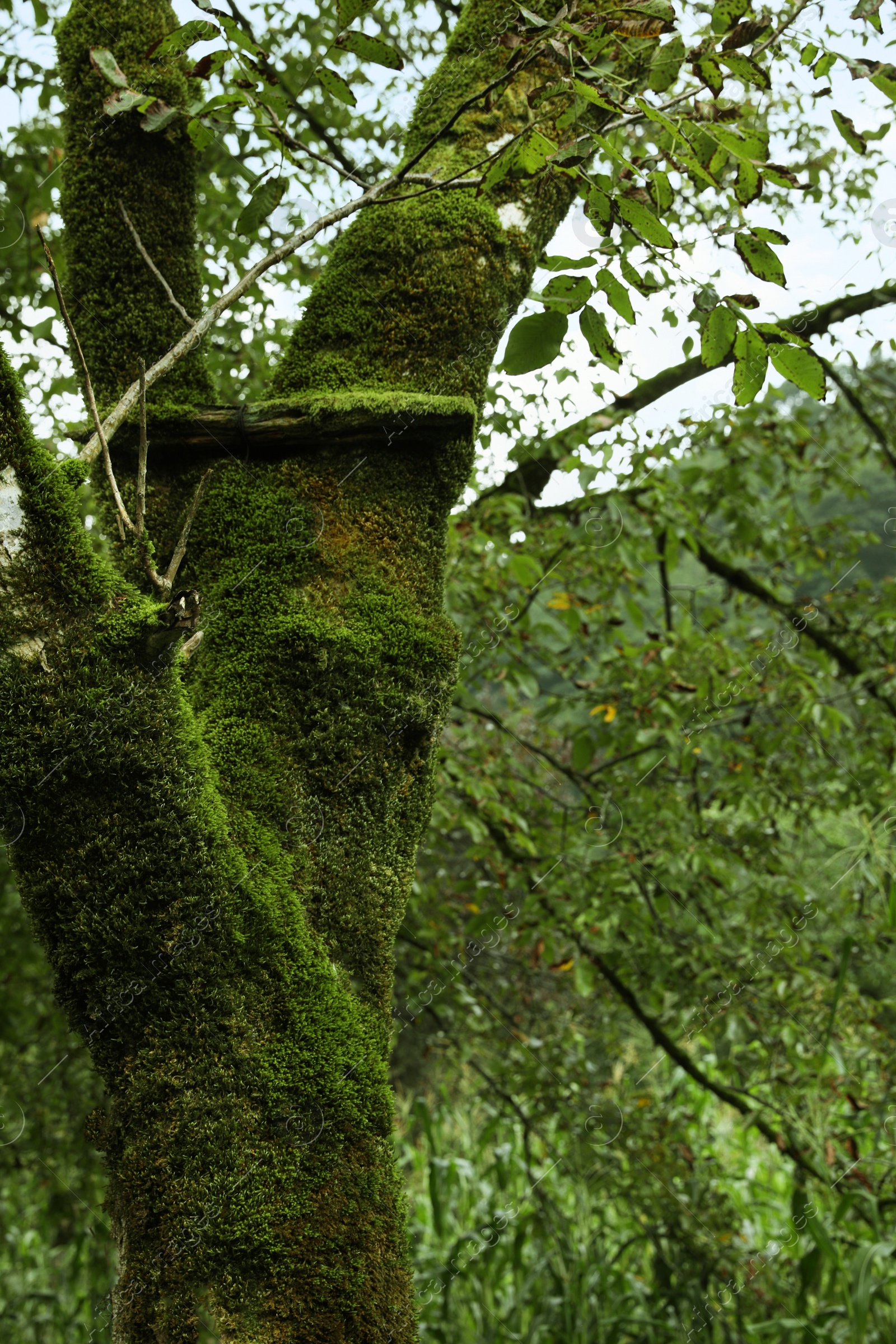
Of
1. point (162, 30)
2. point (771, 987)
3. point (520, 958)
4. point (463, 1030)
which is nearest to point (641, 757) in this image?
point (771, 987)

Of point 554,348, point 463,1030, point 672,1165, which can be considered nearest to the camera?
point 554,348

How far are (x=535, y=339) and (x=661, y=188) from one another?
0.32m

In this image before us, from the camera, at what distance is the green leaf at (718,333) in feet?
4.77

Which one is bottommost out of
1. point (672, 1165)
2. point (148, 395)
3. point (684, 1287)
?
point (684, 1287)

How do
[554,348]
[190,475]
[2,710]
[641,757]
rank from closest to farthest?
[2,710]
[554,348]
[190,475]
[641,757]

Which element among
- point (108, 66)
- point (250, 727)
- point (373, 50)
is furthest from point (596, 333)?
point (108, 66)

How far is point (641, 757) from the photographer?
405 centimetres

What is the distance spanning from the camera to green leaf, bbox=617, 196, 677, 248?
54.3 inches

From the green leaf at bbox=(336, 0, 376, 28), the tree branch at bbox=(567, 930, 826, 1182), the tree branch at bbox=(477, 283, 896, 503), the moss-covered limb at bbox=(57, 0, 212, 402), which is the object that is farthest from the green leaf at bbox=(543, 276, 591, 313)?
the tree branch at bbox=(567, 930, 826, 1182)

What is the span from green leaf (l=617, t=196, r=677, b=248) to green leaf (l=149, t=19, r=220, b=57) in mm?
782

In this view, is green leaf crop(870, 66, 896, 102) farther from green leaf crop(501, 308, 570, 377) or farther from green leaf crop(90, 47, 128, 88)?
green leaf crop(90, 47, 128, 88)

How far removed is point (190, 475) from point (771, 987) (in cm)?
307

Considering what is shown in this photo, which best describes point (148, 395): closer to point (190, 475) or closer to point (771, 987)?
point (190, 475)

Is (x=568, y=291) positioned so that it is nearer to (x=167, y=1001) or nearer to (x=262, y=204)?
(x=262, y=204)
